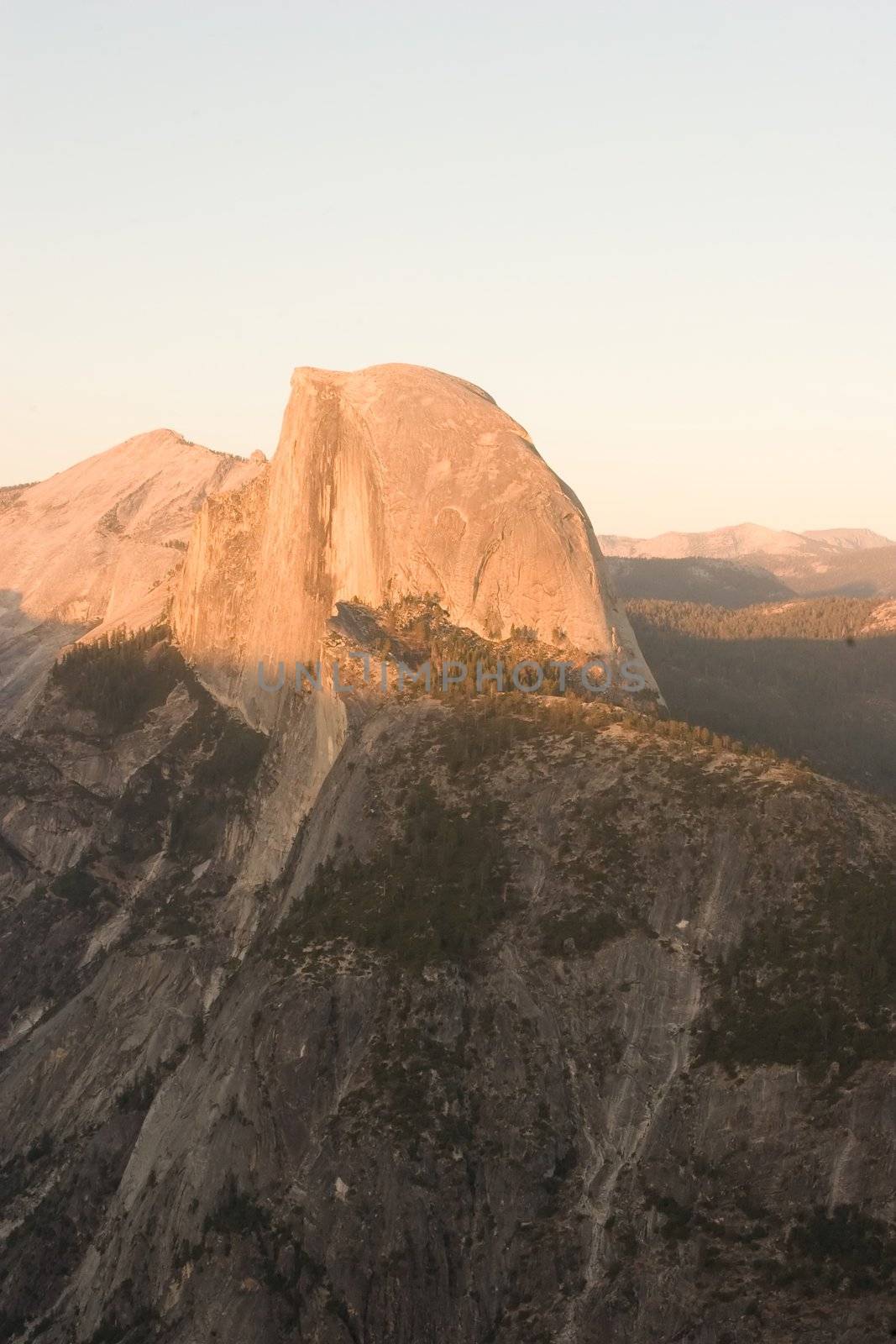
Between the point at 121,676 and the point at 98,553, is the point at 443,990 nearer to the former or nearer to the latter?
the point at 121,676

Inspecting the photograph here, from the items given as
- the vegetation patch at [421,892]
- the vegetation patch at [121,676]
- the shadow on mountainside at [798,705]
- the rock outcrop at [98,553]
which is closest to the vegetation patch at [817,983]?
the vegetation patch at [421,892]

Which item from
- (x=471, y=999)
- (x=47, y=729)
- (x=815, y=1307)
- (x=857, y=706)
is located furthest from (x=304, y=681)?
(x=857, y=706)

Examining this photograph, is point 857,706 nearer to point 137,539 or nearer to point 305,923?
point 137,539

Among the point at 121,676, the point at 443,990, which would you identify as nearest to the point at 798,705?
the point at 121,676

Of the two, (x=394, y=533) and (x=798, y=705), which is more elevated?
(x=394, y=533)

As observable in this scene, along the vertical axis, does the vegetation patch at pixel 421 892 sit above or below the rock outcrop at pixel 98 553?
below

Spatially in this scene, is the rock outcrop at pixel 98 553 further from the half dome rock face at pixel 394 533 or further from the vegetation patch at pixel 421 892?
the vegetation patch at pixel 421 892
